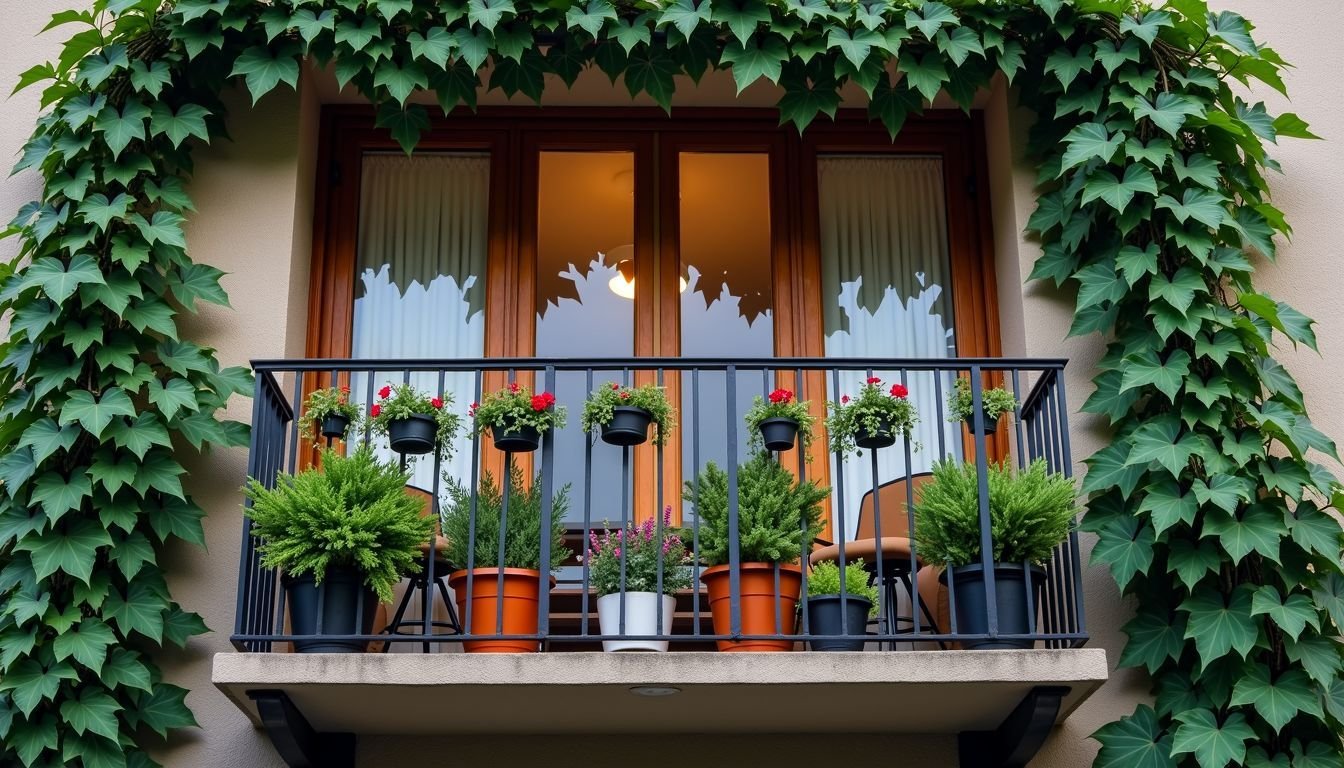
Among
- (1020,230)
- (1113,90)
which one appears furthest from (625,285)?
(1113,90)

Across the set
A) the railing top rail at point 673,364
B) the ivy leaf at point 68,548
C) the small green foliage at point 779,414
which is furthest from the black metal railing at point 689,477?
the ivy leaf at point 68,548

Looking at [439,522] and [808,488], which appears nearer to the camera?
[808,488]

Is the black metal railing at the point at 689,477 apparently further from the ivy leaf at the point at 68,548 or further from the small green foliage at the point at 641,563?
the ivy leaf at the point at 68,548

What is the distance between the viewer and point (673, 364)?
6527 millimetres

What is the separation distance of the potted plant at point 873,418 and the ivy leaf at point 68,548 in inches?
105

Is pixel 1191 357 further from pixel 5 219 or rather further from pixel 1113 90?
pixel 5 219

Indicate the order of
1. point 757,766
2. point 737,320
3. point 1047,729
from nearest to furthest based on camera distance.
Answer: point 1047,729 → point 757,766 → point 737,320

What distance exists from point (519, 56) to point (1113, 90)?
2378mm

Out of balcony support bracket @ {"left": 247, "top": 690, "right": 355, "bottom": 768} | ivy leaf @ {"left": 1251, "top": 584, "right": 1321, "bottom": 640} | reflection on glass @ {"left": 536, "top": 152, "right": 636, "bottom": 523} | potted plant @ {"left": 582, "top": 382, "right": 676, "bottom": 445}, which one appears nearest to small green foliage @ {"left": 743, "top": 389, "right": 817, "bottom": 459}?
potted plant @ {"left": 582, "top": 382, "right": 676, "bottom": 445}

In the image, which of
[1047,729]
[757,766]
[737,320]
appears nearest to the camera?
[1047,729]

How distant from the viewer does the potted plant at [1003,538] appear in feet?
20.7

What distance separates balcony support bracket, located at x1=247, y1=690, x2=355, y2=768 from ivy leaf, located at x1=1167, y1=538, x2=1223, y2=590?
3.06m

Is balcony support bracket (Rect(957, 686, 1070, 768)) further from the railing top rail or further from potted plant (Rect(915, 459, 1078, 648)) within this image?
the railing top rail

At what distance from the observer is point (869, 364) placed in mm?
6605
